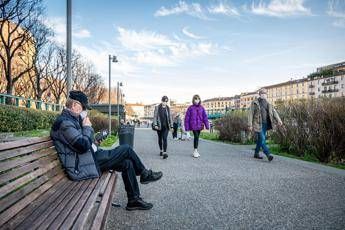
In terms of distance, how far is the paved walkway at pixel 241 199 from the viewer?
4.40 m

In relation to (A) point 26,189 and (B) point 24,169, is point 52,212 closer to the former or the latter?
(A) point 26,189

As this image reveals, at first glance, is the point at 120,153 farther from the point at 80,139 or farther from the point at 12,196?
the point at 12,196

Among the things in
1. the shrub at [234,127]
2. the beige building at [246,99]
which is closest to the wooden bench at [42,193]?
the shrub at [234,127]

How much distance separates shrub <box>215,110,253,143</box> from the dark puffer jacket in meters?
13.9

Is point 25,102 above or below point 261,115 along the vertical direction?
above

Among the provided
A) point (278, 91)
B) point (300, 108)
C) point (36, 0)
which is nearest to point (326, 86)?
point (278, 91)

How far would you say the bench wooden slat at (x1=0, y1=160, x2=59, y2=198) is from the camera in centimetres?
277

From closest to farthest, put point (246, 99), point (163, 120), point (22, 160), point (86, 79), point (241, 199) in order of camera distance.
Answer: point (22, 160) → point (241, 199) → point (163, 120) → point (86, 79) → point (246, 99)

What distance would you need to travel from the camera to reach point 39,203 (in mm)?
3283

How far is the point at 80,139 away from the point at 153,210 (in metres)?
1.47

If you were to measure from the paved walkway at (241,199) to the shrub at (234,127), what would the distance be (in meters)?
8.81

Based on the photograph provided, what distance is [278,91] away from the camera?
157m

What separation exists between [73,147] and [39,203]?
121 centimetres

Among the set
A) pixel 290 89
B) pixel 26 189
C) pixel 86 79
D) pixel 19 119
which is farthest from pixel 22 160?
pixel 290 89
